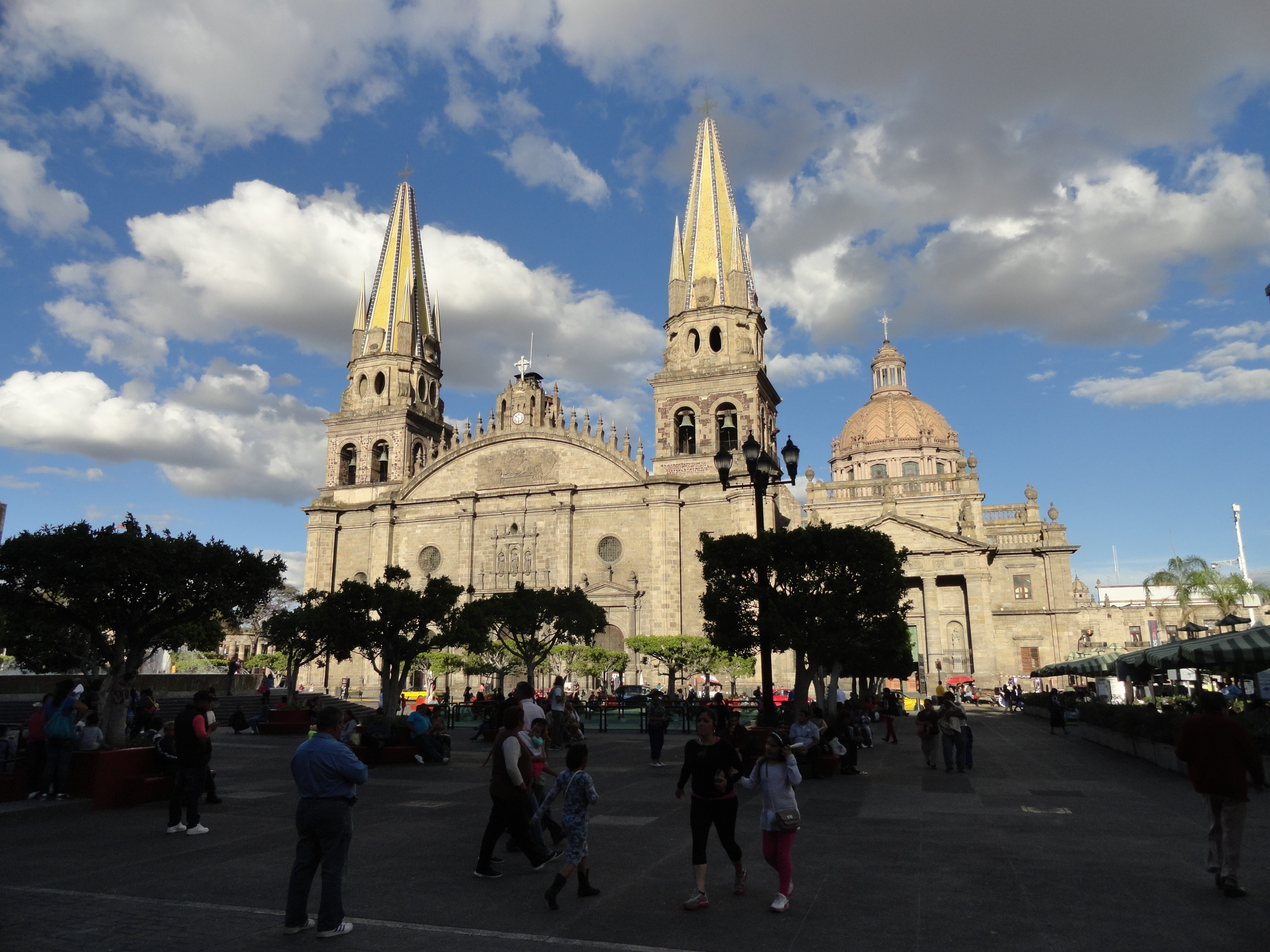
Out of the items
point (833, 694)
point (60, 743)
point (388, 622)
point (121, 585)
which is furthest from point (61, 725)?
point (833, 694)

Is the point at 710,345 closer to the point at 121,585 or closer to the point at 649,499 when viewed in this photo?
the point at 649,499

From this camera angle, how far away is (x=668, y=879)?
7953mm

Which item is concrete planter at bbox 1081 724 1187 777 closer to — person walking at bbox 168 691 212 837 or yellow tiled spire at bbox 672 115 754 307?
person walking at bbox 168 691 212 837

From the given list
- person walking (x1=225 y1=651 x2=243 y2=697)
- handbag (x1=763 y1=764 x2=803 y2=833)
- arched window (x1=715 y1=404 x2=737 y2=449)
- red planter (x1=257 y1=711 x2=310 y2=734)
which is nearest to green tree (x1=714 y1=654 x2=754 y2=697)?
arched window (x1=715 y1=404 x2=737 y2=449)

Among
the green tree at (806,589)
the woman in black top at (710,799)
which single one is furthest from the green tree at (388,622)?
the woman in black top at (710,799)

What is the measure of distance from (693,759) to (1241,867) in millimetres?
5768

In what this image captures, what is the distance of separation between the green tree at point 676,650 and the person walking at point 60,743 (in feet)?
94.1

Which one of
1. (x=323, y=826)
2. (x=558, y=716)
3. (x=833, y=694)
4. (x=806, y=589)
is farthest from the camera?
(x=833, y=694)

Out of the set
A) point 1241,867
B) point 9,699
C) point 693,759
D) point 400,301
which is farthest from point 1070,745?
point 400,301

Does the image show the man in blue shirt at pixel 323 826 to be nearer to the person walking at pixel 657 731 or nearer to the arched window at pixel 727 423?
the person walking at pixel 657 731

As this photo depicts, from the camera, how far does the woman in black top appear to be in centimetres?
686

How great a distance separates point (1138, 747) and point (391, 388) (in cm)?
4631

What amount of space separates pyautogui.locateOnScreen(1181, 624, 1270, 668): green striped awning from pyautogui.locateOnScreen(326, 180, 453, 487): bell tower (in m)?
42.9

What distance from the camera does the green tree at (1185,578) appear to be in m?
46.8
